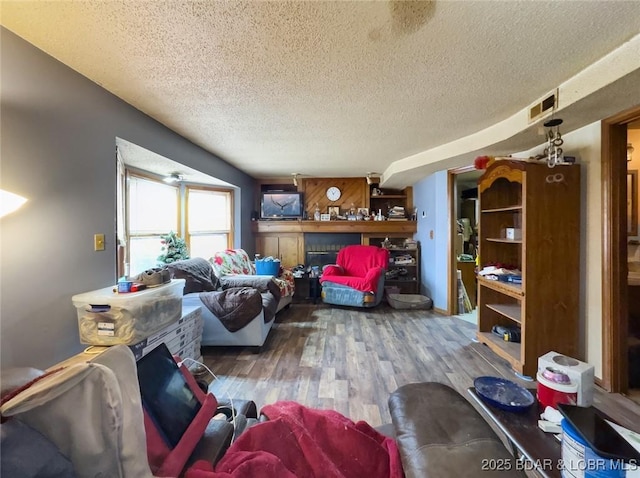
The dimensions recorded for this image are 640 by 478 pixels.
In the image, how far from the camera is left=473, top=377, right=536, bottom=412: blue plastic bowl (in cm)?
118

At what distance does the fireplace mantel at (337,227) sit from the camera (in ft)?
17.3

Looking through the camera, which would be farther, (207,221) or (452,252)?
(207,221)

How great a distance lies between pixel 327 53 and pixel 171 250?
267 cm

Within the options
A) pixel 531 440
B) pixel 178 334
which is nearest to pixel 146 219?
pixel 178 334

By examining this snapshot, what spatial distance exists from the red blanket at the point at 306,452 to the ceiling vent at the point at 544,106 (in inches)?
92.4

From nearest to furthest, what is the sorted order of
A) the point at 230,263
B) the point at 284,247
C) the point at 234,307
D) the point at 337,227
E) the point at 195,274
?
the point at 234,307, the point at 195,274, the point at 230,263, the point at 337,227, the point at 284,247

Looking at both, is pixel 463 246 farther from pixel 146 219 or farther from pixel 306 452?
pixel 306 452

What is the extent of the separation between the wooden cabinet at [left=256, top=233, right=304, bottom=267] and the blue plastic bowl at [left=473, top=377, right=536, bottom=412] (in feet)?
14.3

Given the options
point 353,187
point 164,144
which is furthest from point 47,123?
point 353,187

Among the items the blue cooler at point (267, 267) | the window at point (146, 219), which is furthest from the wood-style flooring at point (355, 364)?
the window at point (146, 219)

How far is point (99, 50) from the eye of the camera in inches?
60.9

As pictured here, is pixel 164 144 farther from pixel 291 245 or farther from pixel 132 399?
pixel 291 245

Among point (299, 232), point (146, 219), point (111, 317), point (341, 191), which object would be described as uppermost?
point (341, 191)

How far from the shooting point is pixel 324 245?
5551mm
